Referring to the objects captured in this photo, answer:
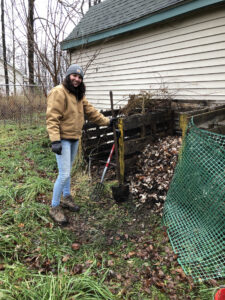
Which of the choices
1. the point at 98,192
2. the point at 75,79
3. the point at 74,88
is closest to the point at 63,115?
the point at 74,88

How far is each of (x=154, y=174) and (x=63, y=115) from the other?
6.67 feet

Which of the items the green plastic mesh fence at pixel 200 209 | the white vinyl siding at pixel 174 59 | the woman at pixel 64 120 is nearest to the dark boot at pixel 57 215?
the woman at pixel 64 120

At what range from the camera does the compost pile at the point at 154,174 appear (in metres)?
3.96

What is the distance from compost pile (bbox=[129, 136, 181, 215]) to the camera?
13.0ft

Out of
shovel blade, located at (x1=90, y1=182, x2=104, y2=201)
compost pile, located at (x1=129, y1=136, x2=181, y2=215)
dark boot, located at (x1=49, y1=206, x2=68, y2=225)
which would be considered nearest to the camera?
dark boot, located at (x1=49, y1=206, x2=68, y2=225)

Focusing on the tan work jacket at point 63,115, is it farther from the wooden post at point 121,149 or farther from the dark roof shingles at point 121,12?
the dark roof shingles at point 121,12

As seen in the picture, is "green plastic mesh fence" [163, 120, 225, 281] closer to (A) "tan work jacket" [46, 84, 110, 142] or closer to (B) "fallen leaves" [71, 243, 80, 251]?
(B) "fallen leaves" [71, 243, 80, 251]

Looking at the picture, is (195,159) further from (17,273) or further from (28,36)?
(28,36)

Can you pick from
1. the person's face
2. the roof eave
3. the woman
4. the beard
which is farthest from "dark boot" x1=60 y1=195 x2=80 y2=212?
the roof eave

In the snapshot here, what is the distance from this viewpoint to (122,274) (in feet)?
8.70

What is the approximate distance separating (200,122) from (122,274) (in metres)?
2.37

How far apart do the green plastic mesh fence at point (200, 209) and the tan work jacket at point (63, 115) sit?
1.56 meters

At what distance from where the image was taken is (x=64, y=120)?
326 cm

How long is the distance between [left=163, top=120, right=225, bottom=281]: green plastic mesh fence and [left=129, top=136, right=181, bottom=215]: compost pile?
61 centimetres
